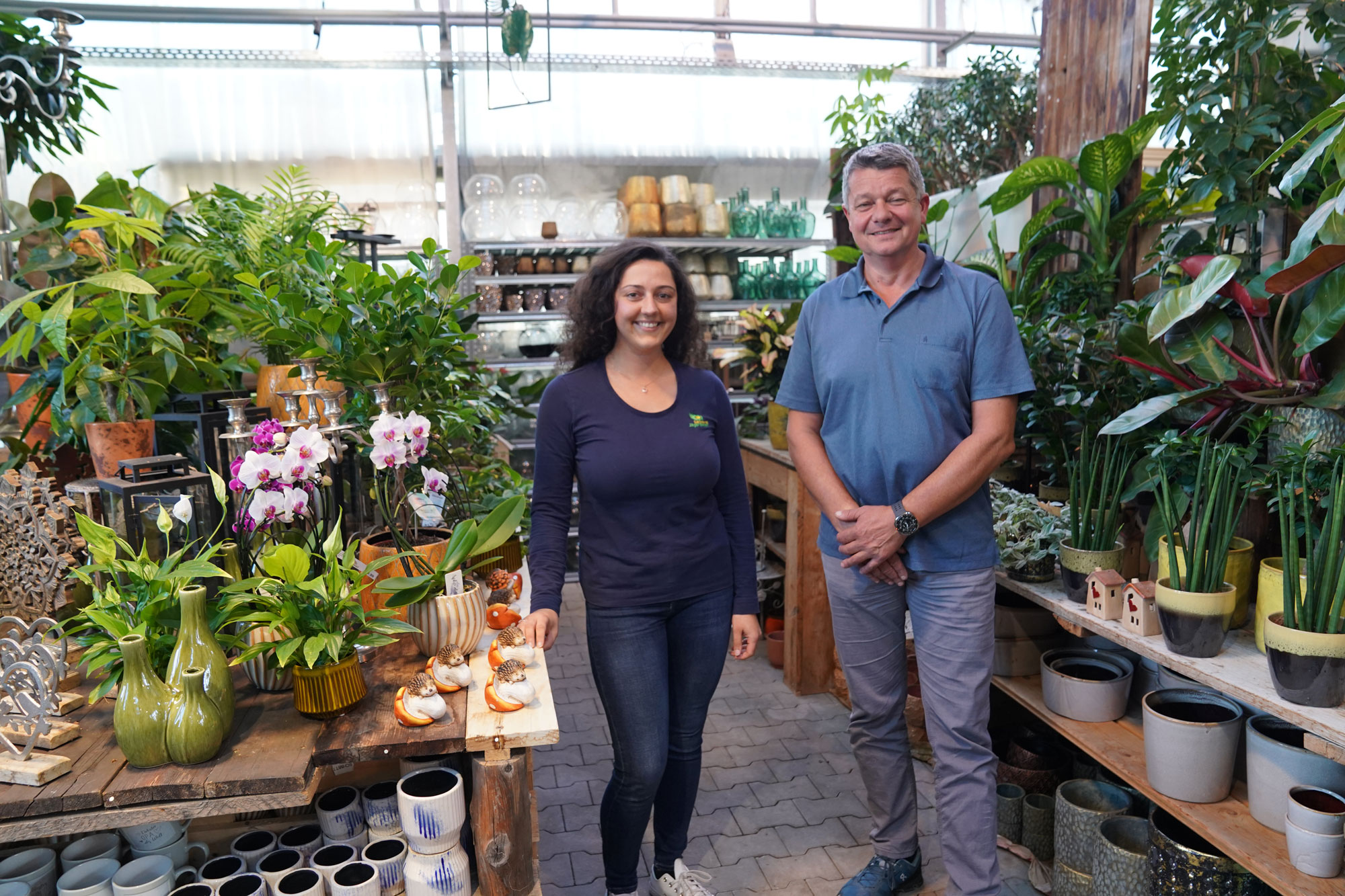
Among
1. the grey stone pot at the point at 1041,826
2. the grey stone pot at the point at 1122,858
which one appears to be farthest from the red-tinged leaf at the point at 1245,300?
the grey stone pot at the point at 1041,826

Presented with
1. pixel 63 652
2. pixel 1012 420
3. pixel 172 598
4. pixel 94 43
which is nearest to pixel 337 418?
pixel 172 598

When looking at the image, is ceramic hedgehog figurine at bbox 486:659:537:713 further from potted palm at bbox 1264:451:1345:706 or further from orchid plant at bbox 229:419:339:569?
potted palm at bbox 1264:451:1345:706

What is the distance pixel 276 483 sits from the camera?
1.58 metres

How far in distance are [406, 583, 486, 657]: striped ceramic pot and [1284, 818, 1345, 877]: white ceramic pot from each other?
1587 mm

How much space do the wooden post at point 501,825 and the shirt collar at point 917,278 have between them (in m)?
1.29

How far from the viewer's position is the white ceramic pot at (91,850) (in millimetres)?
1551

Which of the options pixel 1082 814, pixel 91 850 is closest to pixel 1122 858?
pixel 1082 814

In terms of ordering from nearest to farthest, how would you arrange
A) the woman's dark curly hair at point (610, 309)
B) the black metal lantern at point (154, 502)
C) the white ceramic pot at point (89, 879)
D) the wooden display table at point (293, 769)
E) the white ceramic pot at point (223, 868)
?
the wooden display table at point (293, 769) → the white ceramic pot at point (89, 879) → the white ceramic pot at point (223, 868) → the black metal lantern at point (154, 502) → the woman's dark curly hair at point (610, 309)

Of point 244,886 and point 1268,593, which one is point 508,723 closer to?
point 244,886

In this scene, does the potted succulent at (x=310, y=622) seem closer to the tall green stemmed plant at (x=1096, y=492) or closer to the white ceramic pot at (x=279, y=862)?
the white ceramic pot at (x=279, y=862)

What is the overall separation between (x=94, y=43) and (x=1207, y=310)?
608 centimetres

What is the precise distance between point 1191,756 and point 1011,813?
27.9 inches

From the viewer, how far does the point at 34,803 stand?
1.27m

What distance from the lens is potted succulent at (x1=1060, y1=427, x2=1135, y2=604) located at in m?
2.17
